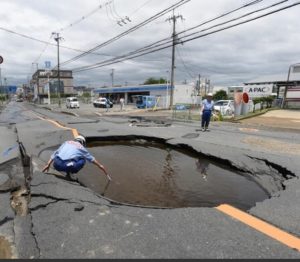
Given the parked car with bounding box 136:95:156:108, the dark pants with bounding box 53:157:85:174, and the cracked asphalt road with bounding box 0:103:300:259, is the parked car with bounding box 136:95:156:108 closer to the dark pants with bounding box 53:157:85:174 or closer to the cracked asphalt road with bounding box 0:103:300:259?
the dark pants with bounding box 53:157:85:174

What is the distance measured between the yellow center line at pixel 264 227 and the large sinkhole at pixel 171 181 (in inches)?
31.4

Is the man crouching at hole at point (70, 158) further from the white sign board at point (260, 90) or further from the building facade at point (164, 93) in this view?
the white sign board at point (260, 90)

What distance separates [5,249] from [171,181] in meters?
3.71

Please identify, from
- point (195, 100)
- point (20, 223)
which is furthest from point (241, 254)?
point (195, 100)

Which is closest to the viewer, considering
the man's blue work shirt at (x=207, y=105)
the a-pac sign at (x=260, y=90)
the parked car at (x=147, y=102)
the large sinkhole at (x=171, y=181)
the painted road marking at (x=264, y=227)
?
the painted road marking at (x=264, y=227)

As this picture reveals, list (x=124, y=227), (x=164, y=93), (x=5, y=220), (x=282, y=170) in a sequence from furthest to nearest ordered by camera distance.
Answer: (x=164, y=93), (x=282, y=170), (x=5, y=220), (x=124, y=227)

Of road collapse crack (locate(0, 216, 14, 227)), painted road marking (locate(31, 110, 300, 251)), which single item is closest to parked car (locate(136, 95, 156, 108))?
painted road marking (locate(31, 110, 300, 251))

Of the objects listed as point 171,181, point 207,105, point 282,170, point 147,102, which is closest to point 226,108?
point 207,105

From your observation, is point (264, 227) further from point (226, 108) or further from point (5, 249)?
point (226, 108)

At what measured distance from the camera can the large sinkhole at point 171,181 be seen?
15.8 ft

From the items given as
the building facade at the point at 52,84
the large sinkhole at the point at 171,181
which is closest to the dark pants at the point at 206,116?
→ the large sinkhole at the point at 171,181

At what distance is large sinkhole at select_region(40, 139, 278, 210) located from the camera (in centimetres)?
483

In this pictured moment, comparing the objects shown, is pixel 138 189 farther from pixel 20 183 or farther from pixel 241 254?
pixel 241 254

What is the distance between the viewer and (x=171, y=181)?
5910 millimetres
